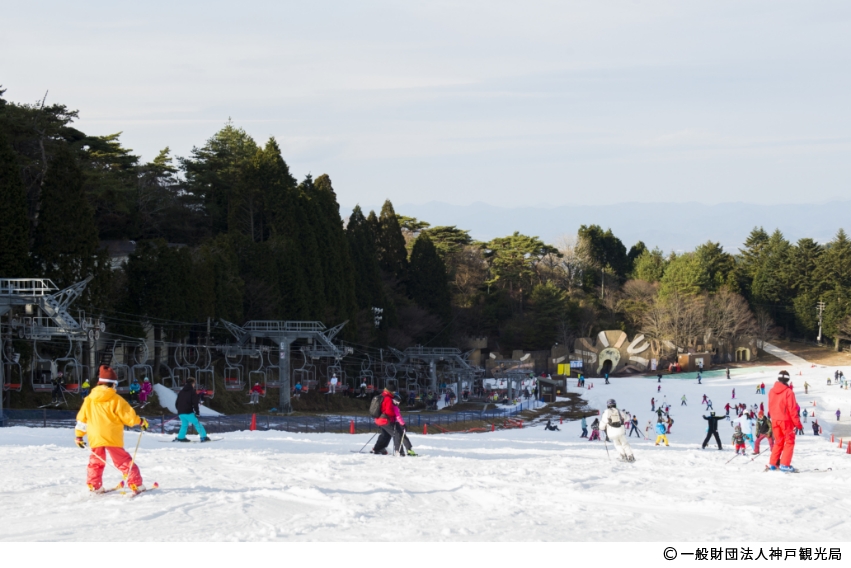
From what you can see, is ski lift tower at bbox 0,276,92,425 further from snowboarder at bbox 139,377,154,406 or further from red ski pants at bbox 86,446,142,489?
red ski pants at bbox 86,446,142,489

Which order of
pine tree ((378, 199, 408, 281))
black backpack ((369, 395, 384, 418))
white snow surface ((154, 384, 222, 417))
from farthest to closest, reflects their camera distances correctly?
1. pine tree ((378, 199, 408, 281))
2. white snow surface ((154, 384, 222, 417))
3. black backpack ((369, 395, 384, 418))

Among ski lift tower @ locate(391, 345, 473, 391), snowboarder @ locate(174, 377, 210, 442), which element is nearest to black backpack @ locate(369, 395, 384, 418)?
snowboarder @ locate(174, 377, 210, 442)

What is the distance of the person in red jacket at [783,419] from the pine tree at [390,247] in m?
56.5

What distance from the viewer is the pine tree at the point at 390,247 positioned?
70.1 m

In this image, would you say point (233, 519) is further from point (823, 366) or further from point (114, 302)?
point (823, 366)

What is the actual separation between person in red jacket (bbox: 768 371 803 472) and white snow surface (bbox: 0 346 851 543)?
0.43m

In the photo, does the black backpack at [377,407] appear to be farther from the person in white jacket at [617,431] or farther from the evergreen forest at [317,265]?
the evergreen forest at [317,265]

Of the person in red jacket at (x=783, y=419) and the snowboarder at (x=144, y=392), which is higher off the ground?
the person in red jacket at (x=783, y=419)

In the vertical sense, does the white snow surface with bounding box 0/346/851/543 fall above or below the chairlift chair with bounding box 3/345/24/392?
below

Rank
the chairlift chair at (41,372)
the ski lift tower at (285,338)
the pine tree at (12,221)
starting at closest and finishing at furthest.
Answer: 1. the chairlift chair at (41,372)
2. the pine tree at (12,221)
3. the ski lift tower at (285,338)

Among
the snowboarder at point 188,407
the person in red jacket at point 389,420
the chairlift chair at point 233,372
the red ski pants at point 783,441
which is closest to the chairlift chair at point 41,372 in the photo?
the chairlift chair at point 233,372

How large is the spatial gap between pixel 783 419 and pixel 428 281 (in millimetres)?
57447

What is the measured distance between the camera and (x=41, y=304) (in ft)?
87.9

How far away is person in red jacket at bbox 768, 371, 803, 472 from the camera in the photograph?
515 inches
